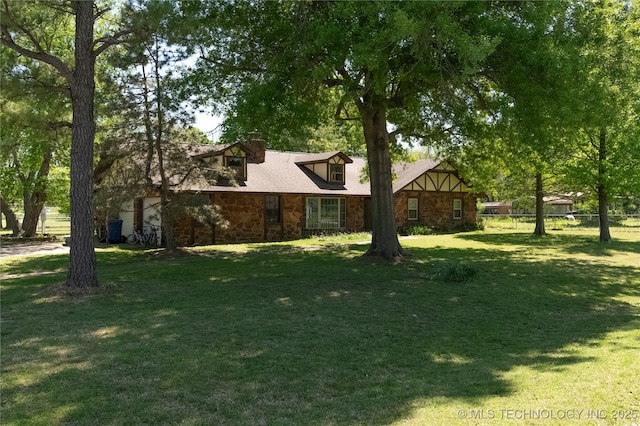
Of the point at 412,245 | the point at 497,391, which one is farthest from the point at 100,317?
the point at 412,245

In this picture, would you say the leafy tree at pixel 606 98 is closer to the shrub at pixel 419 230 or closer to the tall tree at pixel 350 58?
the tall tree at pixel 350 58

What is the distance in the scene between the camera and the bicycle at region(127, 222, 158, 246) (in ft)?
67.7

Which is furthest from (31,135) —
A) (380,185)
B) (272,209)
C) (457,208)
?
(457,208)

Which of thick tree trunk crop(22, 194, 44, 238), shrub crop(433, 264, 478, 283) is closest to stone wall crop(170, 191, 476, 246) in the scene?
shrub crop(433, 264, 478, 283)

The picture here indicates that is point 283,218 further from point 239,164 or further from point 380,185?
point 380,185

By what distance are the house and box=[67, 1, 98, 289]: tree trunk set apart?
24.1 feet

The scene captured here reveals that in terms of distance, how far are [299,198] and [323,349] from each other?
17.9m

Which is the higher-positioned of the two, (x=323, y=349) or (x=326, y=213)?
(x=326, y=213)

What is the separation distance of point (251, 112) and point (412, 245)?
10.8 m

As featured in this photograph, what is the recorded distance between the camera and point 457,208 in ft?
101

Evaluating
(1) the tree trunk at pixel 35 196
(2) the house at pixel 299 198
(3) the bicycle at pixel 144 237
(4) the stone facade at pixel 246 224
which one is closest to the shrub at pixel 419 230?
(2) the house at pixel 299 198

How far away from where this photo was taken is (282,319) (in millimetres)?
7613

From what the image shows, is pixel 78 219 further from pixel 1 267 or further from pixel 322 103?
pixel 322 103

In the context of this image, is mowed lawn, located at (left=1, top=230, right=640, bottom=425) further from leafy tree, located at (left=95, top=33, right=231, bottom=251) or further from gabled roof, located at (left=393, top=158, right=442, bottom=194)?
gabled roof, located at (left=393, top=158, right=442, bottom=194)
